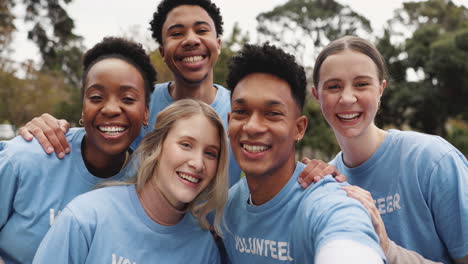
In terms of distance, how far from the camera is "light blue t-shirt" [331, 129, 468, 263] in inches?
121

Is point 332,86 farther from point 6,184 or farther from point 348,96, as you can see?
point 6,184

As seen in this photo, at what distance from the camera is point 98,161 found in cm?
348

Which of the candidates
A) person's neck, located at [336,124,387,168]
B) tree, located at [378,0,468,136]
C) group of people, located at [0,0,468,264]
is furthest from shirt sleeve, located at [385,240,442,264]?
tree, located at [378,0,468,136]

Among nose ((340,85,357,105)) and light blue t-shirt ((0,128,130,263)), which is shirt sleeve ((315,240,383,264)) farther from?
light blue t-shirt ((0,128,130,263))

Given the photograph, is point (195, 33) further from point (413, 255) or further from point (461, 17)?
point (461, 17)

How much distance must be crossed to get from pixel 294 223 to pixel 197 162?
2.72 ft

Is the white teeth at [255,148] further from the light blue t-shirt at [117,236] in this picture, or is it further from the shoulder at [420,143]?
the shoulder at [420,143]

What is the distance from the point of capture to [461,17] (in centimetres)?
3038

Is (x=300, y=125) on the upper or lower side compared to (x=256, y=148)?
upper

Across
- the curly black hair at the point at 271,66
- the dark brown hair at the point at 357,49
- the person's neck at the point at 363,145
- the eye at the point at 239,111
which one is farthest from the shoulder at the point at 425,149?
the eye at the point at 239,111

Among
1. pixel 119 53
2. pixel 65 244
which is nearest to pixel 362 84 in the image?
pixel 119 53

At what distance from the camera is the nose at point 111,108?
3.31 metres

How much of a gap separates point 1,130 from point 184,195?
2949cm

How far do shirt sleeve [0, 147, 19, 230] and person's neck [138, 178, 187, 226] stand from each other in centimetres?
95
